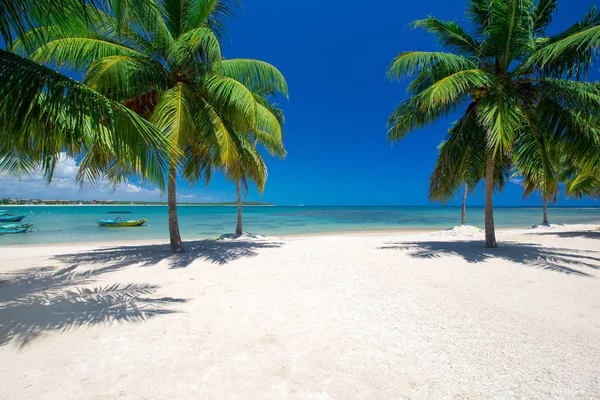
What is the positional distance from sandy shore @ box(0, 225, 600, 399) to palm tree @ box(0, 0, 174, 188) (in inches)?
82.2

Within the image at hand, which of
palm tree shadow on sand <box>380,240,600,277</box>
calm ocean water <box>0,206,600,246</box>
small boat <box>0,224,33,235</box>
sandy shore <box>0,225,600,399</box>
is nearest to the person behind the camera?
sandy shore <box>0,225,600,399</box>

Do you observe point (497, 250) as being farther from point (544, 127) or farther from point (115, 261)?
point (115, 261)

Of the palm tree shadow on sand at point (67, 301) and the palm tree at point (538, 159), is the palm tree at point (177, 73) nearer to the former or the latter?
the palm tree shadow on sand at point (67, 301)

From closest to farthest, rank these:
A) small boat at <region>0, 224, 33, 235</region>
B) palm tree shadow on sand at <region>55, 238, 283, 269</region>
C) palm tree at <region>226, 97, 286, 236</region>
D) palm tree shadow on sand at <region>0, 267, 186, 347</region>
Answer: palm tree shadow on sand at <region>0, 267, 186, 347</region> → palm tree shadow on sand at <region>55, 238, 283, 269</region> → palm tree at <region>226, 97, 286, 236</region> → small boat at <region>0, 224, 33, 235</region>

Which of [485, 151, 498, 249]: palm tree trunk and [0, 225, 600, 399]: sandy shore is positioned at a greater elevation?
[485, 151, 498, 249]: palm tree trunk

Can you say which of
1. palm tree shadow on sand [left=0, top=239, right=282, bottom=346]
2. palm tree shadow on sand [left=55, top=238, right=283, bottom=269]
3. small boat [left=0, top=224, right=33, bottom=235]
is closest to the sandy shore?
palm tree shadow on sand [left=0, top=239, right=282, bottom=346]

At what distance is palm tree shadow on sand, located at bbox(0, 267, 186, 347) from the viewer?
3289mm

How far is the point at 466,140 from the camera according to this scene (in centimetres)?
802

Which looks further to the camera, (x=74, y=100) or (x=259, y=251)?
(x=259, y=251)

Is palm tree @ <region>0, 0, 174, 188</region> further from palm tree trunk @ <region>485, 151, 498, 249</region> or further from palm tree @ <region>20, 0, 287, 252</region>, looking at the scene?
palm tree trunk @ <region>485, 151, 498, 249</region>

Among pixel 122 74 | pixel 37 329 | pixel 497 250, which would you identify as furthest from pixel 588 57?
pixel 37 329

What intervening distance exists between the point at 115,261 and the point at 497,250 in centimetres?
1030

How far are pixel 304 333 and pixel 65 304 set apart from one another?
3.55 meters

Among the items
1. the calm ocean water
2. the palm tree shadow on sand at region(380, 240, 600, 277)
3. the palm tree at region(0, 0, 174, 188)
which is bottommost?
the calm ocean water
